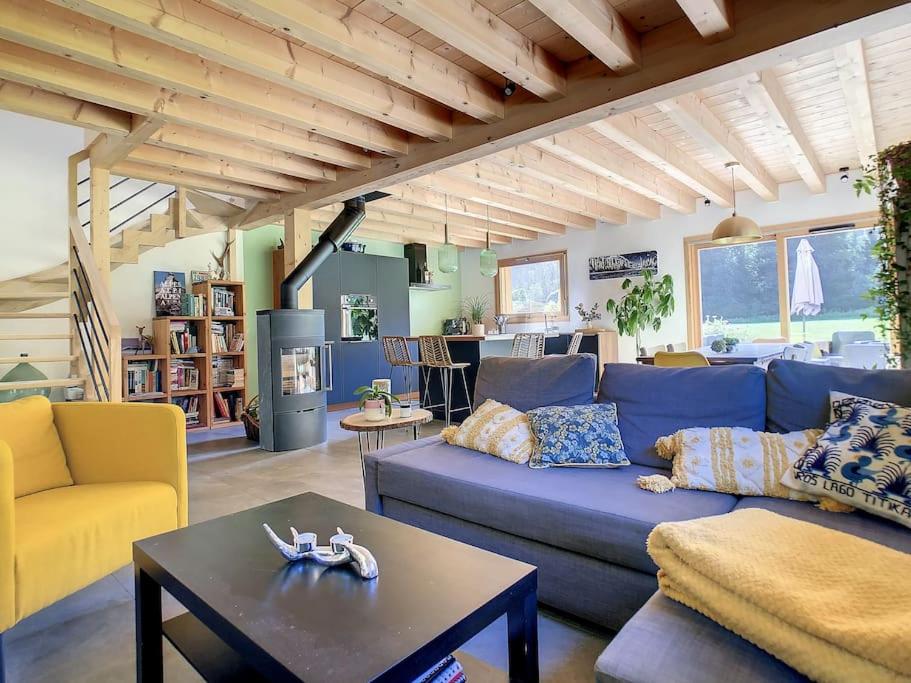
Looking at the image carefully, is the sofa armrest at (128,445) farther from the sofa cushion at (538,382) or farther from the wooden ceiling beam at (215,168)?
the wooden ceiling beam at (215,168)

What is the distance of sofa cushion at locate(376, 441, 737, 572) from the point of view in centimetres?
162

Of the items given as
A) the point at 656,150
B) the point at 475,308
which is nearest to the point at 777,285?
the point at 656,150

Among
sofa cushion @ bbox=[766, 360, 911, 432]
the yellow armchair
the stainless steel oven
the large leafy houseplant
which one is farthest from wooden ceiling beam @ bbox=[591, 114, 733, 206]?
the stainless steel oven

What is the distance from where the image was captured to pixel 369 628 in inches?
40.3

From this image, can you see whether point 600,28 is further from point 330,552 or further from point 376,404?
point 330,552

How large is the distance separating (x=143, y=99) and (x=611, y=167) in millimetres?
3639

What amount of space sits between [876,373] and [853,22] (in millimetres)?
1551

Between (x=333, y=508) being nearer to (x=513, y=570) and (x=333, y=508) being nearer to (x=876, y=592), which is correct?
(x=513, y=570)

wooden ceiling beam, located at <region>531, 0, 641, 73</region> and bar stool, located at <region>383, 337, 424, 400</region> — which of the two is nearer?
wooden ceiling beam, located at <region>531, 0, 641, 73</region>

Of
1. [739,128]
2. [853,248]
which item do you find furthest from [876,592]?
[853,248]

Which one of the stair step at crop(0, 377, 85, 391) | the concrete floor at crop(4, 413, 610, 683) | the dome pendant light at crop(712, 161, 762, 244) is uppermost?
the dome pendant light at crop(712, 161, 762, 244)

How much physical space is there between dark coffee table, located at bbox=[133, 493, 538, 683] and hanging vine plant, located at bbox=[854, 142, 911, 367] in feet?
8.19

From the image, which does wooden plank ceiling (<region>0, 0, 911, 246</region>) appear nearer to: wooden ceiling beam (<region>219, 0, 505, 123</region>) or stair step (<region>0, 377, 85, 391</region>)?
wooden ceiling beam (<region>219, 0, 505, 123</region>)

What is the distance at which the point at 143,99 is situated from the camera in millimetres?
3115
